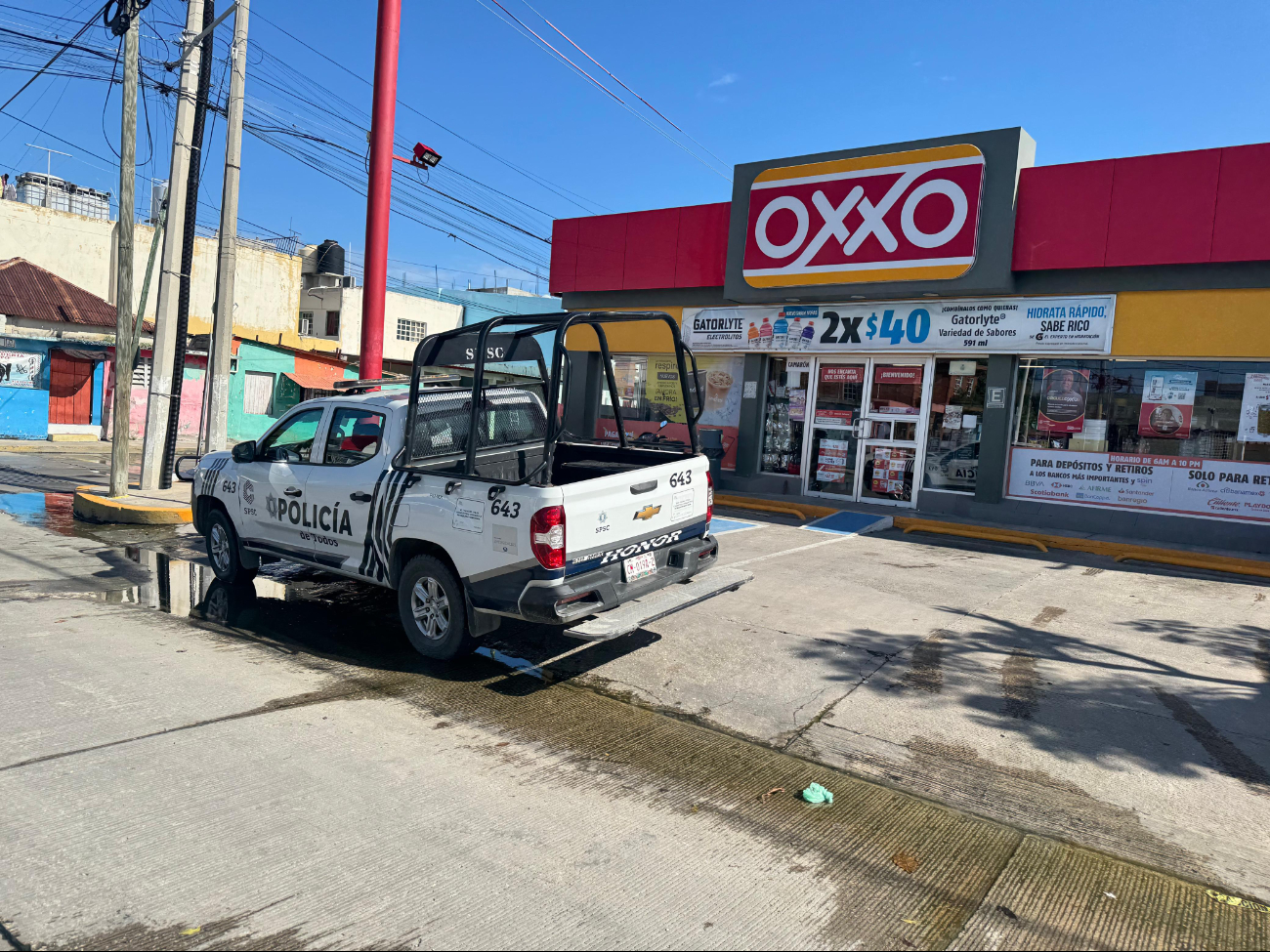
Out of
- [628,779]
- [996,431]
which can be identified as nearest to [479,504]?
[628,779]

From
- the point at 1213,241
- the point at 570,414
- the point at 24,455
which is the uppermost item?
the point at 1213,241

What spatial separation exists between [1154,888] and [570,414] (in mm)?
15856

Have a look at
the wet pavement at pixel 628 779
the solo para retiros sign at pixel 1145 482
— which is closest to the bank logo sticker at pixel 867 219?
the solo para retiros sign at pixel 1145 482

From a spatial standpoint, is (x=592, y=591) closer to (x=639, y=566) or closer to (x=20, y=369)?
(x=639, y=566)

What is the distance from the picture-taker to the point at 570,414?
18.7 meters

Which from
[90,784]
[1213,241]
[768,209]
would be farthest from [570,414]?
[90,784]

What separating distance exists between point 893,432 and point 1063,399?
273cm

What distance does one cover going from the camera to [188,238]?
13570mm

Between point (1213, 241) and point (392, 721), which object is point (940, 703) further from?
point (1213, 241)

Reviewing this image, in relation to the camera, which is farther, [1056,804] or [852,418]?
[852,418]

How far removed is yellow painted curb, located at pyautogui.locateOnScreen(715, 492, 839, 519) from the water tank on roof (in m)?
28.3

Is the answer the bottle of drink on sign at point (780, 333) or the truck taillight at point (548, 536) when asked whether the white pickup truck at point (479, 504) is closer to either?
the truck taillight at point (548, 536)

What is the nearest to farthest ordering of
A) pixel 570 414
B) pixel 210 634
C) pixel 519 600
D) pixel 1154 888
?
1. pixel 1154 888
2. pixel 519 600
3. pixel 210 634
4. pixel 570 414

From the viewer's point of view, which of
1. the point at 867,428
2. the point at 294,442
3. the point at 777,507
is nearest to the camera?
the point at 294,442
